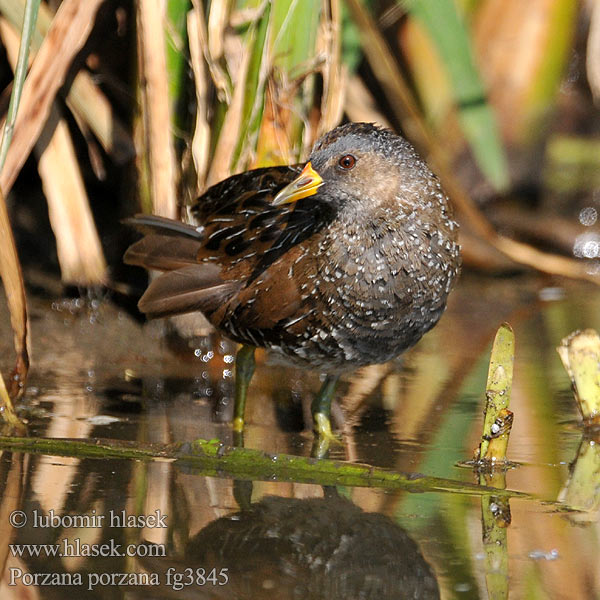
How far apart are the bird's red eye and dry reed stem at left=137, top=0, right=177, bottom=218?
120cm

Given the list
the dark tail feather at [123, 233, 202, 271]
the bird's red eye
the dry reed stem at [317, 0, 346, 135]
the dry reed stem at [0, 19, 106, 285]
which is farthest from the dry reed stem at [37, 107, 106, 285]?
the bird's red eye

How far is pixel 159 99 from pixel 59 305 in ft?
3.55

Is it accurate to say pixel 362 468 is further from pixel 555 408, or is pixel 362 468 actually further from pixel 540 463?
pixel 555 408

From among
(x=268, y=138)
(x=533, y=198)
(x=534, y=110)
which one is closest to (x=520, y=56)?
(x=534, y=110)

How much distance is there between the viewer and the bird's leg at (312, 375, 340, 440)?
A: 3.76m

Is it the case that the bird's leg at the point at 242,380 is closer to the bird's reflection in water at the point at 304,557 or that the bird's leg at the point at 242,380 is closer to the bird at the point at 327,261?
the bird at the point at 327,261

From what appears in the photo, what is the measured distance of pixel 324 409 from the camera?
152 inches

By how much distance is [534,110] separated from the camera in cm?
566

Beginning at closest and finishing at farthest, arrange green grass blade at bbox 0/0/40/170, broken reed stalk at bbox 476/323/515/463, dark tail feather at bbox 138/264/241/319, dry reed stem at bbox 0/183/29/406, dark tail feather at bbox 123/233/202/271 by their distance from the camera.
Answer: broken reed stalk at bbox 476/323/515/463 → green grass blade at bbox 0/0/40/170 → dry reed stem at bbox 0/183/29/406 → dark tail feather at bbox 138/264/241/319 → dark tail feather at bbox 123/233/202/271

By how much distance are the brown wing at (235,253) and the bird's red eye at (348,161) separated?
0.74ft

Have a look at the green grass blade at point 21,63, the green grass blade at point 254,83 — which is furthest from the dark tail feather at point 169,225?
the green grass blade at point 21,63

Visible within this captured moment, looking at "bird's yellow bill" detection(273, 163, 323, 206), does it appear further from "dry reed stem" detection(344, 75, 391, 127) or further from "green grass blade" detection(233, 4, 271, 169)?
"dry reed stem" detection(344, 75, 391, 127)

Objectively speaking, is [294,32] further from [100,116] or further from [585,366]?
[585,366]

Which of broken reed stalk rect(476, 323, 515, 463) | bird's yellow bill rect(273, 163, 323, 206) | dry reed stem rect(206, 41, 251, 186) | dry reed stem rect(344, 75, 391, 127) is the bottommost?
broken reed stalk rect(476, 323, 515, 463)
